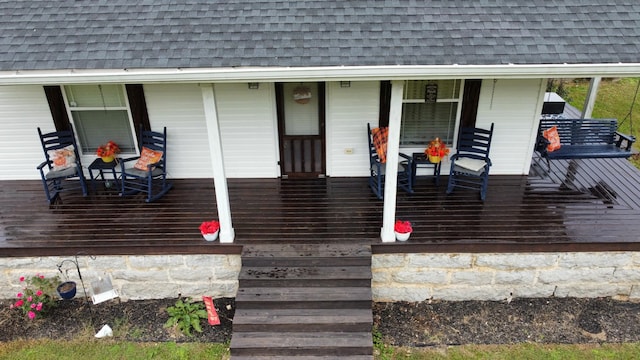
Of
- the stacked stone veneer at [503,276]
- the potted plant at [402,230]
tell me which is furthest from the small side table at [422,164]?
the stacked stone veneer at [503,276]

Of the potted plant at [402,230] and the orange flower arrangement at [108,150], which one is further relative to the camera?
the orange flower arrangement at [108,150]

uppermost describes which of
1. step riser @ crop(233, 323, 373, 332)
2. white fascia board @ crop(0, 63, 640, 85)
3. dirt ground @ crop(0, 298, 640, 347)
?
white fascia board @ crop(0, 63, 640, 85)

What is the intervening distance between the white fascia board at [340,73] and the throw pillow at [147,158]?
2082 millimetres

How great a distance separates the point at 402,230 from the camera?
197 inches

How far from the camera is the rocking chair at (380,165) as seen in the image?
6.00m

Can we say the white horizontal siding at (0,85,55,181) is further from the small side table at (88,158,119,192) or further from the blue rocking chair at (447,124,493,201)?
the blue rocking chair at (447,124,493,201)

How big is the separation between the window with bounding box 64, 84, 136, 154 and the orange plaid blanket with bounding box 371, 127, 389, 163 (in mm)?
3564

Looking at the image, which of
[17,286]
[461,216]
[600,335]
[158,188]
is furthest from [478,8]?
[17,286]

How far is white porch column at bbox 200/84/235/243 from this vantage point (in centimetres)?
448

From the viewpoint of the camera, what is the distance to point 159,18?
15.7ft

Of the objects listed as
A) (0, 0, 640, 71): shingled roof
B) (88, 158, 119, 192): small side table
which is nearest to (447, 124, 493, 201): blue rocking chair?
(0, 0, 640, 71): shingled roof

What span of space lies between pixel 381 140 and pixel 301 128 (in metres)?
1.23

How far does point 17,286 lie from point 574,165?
8.34m

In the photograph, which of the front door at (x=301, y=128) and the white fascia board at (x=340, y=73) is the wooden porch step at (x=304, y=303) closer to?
the front door at (x=301, y=128)
